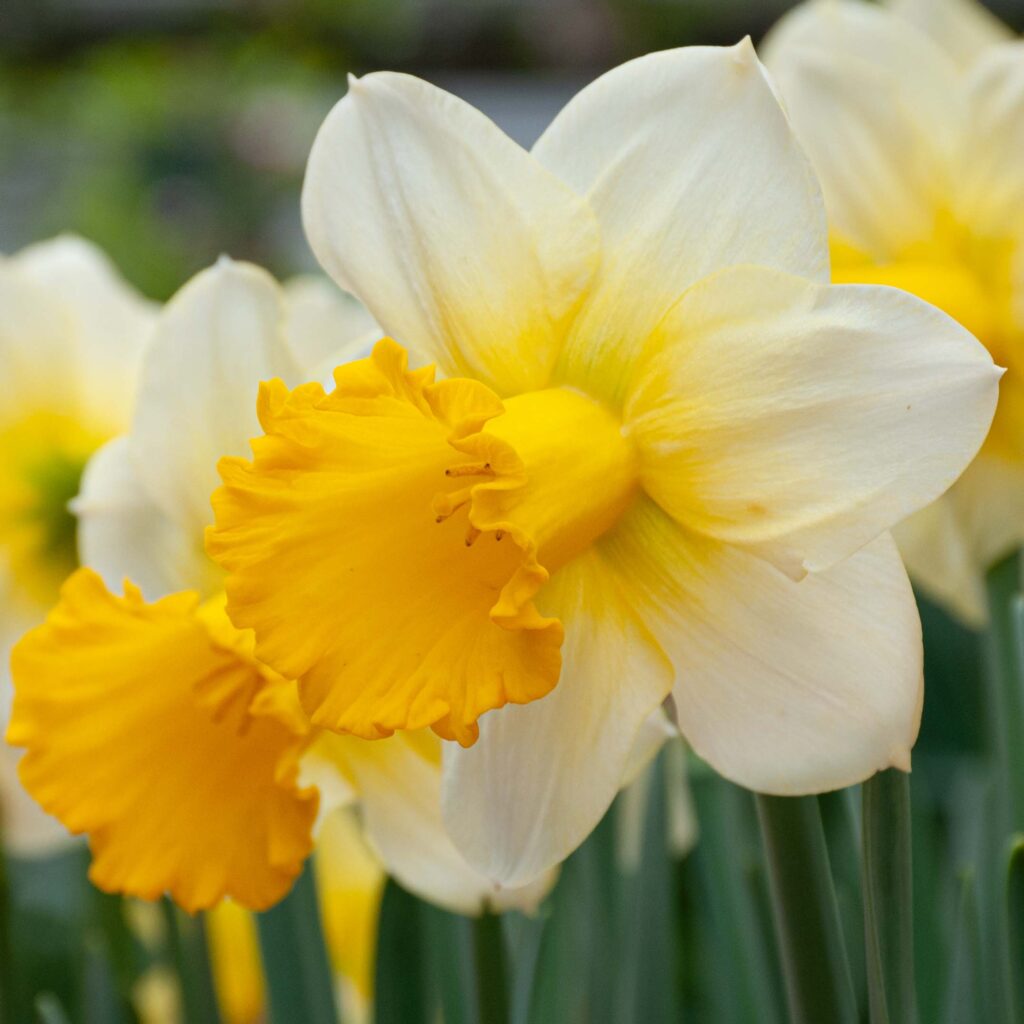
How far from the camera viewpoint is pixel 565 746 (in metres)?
0.56

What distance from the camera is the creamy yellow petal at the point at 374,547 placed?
530 mm

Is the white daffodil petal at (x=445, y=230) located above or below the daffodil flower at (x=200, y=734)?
above

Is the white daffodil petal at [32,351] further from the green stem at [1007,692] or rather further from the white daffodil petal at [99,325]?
the green stem at [1007,692]

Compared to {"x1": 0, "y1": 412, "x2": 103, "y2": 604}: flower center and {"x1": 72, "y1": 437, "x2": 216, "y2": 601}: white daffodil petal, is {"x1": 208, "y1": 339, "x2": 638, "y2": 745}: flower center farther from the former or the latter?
{"x1": 0, "y1": 412, "x2": 103, "y2": 604}: flower center

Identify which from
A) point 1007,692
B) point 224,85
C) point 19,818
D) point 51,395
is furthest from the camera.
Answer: point 224,85

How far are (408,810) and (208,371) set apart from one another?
0.24m

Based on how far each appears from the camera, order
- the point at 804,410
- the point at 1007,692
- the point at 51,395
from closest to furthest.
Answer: the point at 804,410
the point at 1007,692
the point at 51,395

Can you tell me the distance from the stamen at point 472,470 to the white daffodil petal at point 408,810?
199mm

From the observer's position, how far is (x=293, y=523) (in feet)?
1.80

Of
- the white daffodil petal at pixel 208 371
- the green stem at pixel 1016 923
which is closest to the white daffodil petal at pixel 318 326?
the white daffodil petal at pixel 208 371

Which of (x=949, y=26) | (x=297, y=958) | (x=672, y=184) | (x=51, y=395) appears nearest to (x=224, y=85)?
(x=51, y=395)

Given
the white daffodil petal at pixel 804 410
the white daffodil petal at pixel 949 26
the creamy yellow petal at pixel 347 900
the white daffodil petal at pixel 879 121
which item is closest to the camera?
the white daffodil petal at pixel 804 410

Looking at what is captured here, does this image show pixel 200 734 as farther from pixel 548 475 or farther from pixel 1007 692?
pixel 1007 692

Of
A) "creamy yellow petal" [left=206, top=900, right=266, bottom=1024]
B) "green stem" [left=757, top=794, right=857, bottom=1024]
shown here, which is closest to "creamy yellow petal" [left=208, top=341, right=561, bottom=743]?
"green stem" [left=757, top=794, right=857, bottom=1024]
